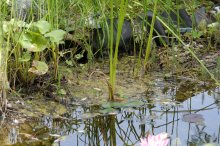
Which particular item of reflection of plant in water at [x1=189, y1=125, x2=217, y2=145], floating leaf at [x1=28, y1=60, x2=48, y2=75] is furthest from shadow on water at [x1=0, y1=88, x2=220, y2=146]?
floating leaf at [x1=28, y1=60, x2=48, y2=75]

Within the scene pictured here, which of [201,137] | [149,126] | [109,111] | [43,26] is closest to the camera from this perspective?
[201,137]

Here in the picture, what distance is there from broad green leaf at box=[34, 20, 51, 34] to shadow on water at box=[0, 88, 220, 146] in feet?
1.30

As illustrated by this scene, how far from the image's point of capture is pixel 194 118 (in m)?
2.40

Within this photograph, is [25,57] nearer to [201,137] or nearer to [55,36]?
[55,36]

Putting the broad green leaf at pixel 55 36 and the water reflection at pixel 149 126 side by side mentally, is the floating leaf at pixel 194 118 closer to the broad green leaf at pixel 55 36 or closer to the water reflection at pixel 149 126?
the water reflection at pixel 149 126

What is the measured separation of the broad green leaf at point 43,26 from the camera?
2604mm

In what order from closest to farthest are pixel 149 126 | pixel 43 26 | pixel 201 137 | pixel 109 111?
pixel 201 137 < pixel 149 126 < pixel 109 111 < pixel 43 26

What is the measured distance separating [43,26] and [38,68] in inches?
8.2

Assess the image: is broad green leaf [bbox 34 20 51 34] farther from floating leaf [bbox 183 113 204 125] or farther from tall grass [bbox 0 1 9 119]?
floating leaf [bbox 183 113 204 125]

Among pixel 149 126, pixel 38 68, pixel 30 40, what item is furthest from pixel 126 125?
pixel 30 40

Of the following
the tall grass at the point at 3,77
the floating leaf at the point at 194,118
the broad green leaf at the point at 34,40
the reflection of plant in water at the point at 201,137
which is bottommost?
the reflection of plant in water at the point at 201,137

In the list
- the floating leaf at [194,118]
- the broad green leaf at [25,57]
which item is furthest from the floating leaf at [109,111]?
the broad green leaf at [25,57]

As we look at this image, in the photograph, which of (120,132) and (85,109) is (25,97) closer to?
(85,109)

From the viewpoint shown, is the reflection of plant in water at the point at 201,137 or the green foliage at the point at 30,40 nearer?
the reflection of plant in water at the point at 201,137
